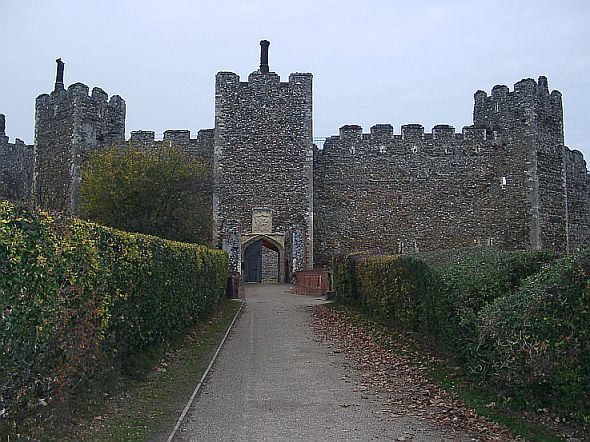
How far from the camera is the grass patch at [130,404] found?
541cm

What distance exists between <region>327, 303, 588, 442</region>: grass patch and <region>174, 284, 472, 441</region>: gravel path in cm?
53

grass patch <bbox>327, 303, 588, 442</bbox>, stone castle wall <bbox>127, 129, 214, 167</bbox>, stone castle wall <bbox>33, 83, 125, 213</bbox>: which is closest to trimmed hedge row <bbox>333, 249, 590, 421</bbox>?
grass patch <bbox>327, 303, 588, 442</bbox>

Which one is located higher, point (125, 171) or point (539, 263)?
point (125, 171)

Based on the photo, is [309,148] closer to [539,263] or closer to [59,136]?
[59,136]

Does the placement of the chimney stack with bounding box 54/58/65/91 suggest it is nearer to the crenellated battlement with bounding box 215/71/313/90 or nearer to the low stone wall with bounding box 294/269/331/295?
the crenellated battlement with bounding box 215/71/313/90

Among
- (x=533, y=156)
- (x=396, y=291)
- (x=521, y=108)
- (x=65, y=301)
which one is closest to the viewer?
(x=65, y=301)

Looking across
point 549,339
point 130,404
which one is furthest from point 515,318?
point 130,404

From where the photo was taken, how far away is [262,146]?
29016 mm

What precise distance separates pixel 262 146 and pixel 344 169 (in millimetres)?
4106

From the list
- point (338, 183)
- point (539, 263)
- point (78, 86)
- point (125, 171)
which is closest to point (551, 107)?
point (338, 183)

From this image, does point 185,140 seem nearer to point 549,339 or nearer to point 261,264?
point 261,264

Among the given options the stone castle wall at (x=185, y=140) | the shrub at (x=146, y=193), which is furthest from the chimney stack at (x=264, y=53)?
the shrub at (x=146, y=193)

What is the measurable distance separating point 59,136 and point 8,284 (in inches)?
1074

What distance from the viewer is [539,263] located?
764 cm
